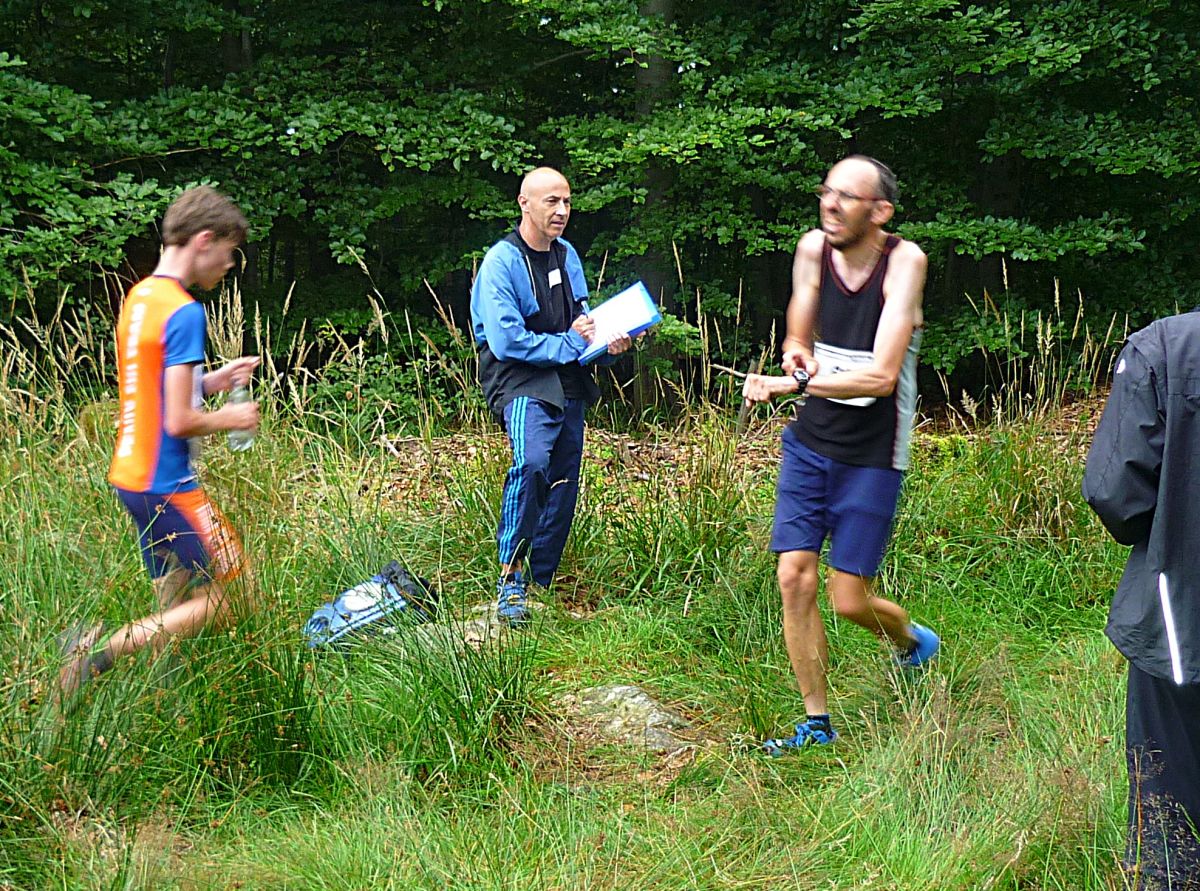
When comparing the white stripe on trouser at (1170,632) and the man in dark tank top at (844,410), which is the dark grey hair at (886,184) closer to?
the man in dark tank top at (844,410)

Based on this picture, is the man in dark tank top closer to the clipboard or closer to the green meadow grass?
the green meadow grass

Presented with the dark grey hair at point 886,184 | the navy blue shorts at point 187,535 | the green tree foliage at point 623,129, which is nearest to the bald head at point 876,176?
the dark grey hair at point 886,184

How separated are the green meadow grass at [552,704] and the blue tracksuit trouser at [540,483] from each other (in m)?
0.24

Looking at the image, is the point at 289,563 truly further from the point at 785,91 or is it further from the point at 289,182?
the point at 785,91

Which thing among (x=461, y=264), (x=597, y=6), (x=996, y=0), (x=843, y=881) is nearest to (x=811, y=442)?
(x=843, y=881)

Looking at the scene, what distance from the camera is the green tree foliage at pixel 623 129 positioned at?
9.25 meters

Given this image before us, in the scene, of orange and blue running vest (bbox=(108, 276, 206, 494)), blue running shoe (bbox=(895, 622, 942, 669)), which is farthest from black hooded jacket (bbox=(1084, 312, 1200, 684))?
orange and blue running vest (bbox=(108, 276, 206, 494))

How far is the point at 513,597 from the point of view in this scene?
4.80m

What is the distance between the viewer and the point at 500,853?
10.1 feet

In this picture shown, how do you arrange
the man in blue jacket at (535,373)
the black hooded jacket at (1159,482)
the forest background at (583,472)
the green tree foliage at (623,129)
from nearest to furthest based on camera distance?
1. the black hooded jacket at (1159,482)
2. the forest background at (583,472)
3. the man in blue jacket at (535,373)
4. the green tree foliage at (623,129)

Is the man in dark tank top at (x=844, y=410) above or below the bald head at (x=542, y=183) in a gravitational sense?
below

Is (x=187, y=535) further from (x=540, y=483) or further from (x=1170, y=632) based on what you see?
(x=1170, y=632)

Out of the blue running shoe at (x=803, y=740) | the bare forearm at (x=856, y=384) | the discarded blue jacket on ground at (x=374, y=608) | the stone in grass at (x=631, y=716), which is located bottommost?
the stone in grass at (x=631, y=716)

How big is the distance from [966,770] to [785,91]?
775cm
